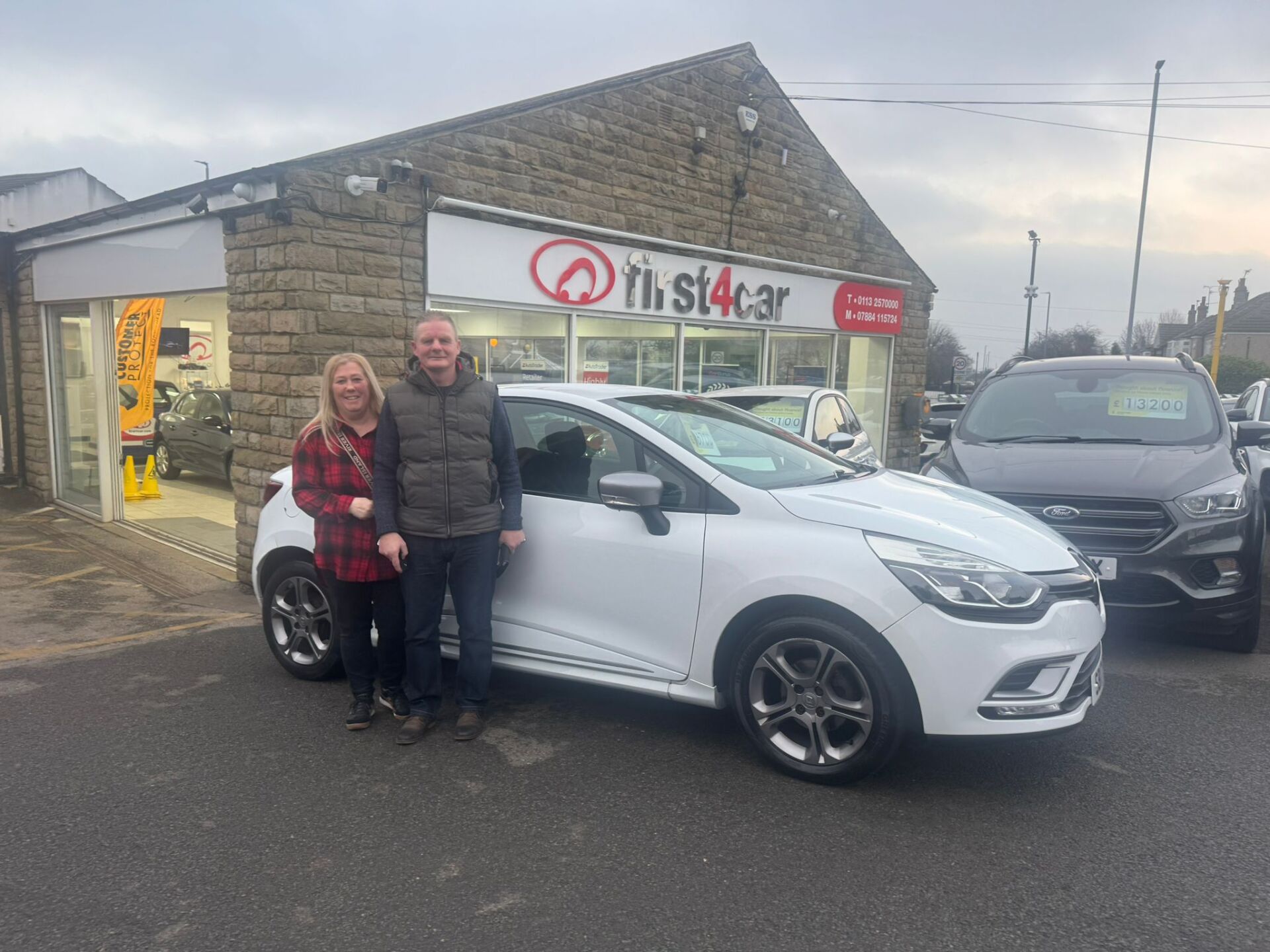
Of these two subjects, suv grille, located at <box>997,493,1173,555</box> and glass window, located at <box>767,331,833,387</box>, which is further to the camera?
glass window, located at <box>767,331,833,387</box>

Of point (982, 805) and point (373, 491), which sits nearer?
point (982, 805)

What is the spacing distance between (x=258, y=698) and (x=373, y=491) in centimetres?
148

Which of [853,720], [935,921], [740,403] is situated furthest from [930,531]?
[740,403]

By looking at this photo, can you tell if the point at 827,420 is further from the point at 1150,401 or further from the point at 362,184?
the point at 362,184

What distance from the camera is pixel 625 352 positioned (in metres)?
9.94

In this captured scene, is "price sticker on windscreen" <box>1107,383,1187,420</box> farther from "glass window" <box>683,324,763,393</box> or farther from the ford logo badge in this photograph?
"glass window" <box>683,324,763,393</box>

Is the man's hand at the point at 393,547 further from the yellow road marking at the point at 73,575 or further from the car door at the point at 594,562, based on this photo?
the yellow road marking at the point at 73,575

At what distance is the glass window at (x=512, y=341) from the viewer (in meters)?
8.25

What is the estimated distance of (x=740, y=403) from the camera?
26.8 ft

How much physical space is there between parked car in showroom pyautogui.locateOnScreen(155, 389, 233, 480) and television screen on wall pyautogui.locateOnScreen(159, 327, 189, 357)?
4129 mm

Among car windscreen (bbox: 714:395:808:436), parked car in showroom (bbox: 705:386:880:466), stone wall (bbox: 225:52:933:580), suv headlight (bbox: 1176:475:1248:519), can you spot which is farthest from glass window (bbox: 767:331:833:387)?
suv headlight (bbox: 1176:475:1248:519)

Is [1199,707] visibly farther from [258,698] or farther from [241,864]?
[258,698]

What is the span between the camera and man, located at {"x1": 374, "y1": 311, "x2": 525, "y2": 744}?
3861mm

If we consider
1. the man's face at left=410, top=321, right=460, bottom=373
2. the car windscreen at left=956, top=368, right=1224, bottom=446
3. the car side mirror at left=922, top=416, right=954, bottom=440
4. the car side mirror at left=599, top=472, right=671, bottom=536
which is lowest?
the car side mirror at left=599, top=472, right=671, bottom=536
